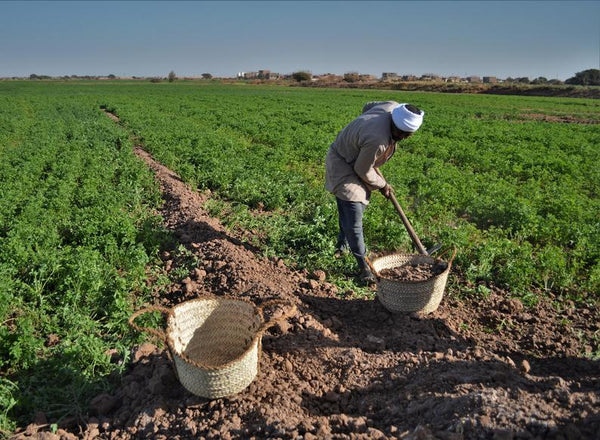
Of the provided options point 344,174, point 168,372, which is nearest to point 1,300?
point 168,372

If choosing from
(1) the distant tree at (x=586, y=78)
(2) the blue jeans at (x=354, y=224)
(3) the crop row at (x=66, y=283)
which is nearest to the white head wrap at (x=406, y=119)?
(2) the blue jeans at (x=354, y=224)

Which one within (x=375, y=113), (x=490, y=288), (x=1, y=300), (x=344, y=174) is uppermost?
(x=375, y=113)

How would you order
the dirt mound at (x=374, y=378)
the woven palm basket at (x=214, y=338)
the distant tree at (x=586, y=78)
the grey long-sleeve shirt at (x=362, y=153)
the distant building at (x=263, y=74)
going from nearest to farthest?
the dirt mound at (x=374, y=378)
the woven palm basket at (x=214, y=338)
the grey long-sleeve shirt at (x=362, y=153)
the distant tree at (x=586, y=78)
the distant building at (x=263, y=74)

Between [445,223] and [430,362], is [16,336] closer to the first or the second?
[430,362]

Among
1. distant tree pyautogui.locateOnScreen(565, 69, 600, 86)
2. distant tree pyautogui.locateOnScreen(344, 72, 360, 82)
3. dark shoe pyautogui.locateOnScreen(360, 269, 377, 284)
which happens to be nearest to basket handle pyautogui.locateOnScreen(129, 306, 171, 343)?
dark shoe pyautogui.locateOnScreen(360, 269, 377, 284)

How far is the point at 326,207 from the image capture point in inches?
292

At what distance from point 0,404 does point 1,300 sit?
1.24 m

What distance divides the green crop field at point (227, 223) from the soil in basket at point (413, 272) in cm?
68

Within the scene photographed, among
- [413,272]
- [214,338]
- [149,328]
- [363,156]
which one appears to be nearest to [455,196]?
[413,272]

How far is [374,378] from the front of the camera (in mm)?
3637

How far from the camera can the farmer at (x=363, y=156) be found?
174 inches

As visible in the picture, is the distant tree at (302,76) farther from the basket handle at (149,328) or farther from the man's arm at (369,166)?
the basket handle at (149,328)

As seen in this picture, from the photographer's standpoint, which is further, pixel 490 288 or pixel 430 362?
Answer: pixel 490 288

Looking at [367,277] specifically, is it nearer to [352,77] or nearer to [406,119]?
[406,119]
